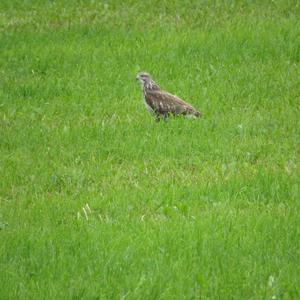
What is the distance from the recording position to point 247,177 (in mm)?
11164

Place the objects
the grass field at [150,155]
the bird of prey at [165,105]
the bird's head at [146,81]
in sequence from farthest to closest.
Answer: the bird's head at [146,81] < the bird of prey at [165,105] < the grass field at [150,155]

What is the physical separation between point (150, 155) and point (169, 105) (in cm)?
184

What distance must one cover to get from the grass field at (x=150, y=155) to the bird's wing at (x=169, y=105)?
9.3 inches

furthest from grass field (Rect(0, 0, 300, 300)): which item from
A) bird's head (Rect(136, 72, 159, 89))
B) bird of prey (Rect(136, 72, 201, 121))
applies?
bird's head (Rect(136, 72, 159, 89))

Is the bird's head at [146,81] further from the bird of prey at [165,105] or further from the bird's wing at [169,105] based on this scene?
Result: the bird's wing at [169,105]

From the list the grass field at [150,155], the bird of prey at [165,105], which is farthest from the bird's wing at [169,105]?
the grass field at [150,155]

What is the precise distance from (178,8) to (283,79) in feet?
21.4

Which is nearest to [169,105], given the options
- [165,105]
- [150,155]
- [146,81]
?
[165,105]

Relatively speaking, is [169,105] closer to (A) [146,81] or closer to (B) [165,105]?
(B) [165,105]

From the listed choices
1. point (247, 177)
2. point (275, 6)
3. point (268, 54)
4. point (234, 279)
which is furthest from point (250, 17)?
point (234, 279)

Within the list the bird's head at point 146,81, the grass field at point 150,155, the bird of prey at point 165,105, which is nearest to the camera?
the grass field at point 150,155

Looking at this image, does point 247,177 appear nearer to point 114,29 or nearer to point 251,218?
point 251,218

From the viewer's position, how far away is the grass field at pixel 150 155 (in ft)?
28.1

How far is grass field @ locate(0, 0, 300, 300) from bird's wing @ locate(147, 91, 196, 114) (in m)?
0.24
